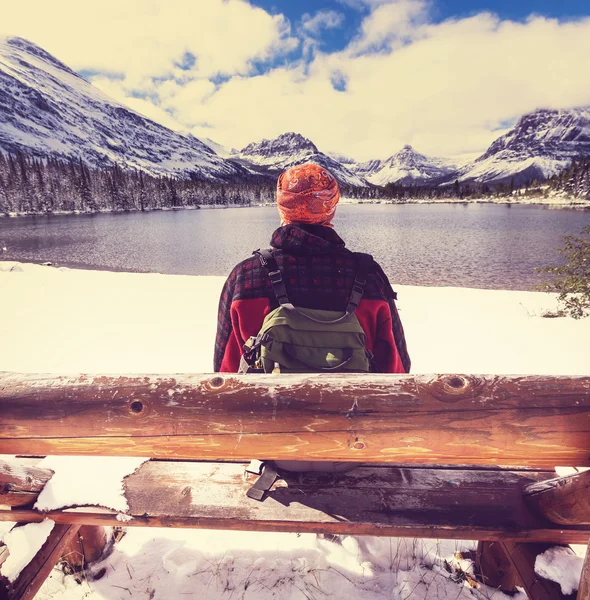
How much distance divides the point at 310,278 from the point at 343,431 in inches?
35.0

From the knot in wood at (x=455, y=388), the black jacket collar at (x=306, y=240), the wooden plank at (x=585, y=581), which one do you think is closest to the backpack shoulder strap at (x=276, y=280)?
the black jacket collar at (x=306, y=240)

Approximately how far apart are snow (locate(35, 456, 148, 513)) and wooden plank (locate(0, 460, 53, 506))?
0.17 feet

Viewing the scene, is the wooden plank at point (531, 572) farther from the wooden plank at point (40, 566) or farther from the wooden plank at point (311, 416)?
the wooden plank at point (40, 566)

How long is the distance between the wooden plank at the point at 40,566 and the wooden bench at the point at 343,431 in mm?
27

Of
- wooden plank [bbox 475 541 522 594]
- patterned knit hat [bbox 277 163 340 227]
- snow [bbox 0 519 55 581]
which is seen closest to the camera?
snow [bbox 0 519 55 581]

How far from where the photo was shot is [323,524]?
6.34 feet

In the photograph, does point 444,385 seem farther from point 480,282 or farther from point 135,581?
point 480,282

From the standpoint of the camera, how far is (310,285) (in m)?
2.08

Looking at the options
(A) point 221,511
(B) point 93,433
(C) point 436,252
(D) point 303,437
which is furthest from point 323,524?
(C) point 436,252

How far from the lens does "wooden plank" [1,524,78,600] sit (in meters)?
1.94

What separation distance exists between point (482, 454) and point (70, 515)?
224 cm

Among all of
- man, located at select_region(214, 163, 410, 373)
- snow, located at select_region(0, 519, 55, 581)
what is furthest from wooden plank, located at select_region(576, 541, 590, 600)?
snow, located at select_region(0, 519, 55, 581)

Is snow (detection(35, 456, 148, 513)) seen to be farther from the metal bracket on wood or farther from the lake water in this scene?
the lake water

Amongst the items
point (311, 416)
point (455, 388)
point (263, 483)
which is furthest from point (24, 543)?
point (455, 388)
